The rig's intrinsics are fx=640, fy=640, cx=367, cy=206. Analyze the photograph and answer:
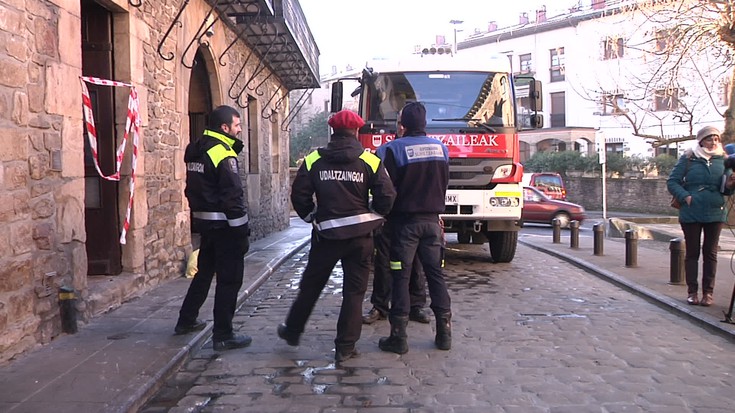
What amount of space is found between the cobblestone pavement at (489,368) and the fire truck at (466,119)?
7.02 ft

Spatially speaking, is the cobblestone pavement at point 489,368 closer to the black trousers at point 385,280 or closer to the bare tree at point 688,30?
the black trousers at point 385,280

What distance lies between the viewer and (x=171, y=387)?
4.50 m

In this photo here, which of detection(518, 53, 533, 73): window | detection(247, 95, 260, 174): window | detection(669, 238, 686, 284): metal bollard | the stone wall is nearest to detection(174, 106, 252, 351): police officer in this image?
detection(669, 238, 686, 284): metal bollard

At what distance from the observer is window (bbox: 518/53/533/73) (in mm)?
45072

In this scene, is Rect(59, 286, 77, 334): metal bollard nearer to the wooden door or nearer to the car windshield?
the wooden door

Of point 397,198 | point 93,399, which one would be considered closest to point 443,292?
point 397,198

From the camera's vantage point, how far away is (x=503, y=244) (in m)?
10.4

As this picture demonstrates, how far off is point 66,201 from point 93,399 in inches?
87.6

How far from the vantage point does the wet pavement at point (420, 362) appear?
4.12 m

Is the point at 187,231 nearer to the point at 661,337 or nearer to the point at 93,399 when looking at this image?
the point at 93,399

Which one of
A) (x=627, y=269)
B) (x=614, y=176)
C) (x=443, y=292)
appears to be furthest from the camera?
(x=614, y=176)

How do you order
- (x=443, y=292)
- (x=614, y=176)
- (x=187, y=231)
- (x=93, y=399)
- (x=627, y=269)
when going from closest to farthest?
(x=93, y=399)
(x=443, y=292)
(x=187, y=231)
(x=627, y=269)
(x=614, y=176)

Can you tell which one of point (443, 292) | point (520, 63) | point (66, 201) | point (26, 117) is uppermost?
point (520, 63)

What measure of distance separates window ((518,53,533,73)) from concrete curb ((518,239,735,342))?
3559 cm
